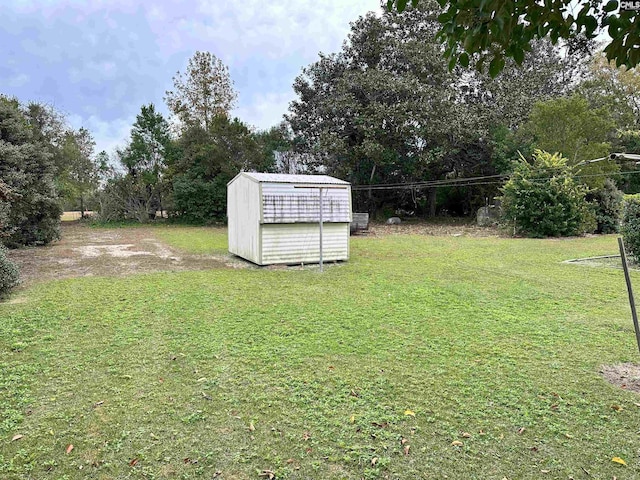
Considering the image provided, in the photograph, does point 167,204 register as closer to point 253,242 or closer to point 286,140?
point 286,140

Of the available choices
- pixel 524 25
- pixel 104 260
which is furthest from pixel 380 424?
pixel 104 260

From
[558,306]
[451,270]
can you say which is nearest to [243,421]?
[558,306]

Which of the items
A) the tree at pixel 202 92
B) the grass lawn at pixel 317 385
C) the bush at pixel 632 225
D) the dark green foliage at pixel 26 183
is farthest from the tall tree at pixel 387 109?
the grass lawn at pixel 317 385

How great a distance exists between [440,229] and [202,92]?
15239mm

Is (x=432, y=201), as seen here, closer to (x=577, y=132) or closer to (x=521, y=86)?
A: (x=521, y=86)

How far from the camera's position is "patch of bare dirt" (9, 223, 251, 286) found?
7993 mm

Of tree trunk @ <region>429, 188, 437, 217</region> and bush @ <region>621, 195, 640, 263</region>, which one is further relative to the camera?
tree trunk @ <region>429, 188, 437, 217</region>

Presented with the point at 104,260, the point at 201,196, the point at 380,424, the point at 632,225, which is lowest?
the point at 380,424

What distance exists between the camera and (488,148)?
66.5 ft

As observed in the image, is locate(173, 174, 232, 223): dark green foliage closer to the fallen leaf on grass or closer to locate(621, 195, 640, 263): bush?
locate(621, 195, 640, 263): bush

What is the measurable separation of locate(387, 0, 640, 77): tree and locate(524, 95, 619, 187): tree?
55.7 feet

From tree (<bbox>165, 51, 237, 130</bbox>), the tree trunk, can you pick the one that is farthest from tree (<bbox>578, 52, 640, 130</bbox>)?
tree (<bbox>165, 51, 237, 130</bbox>)

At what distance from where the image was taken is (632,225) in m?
8.45

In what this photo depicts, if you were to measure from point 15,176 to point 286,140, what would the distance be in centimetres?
1435
